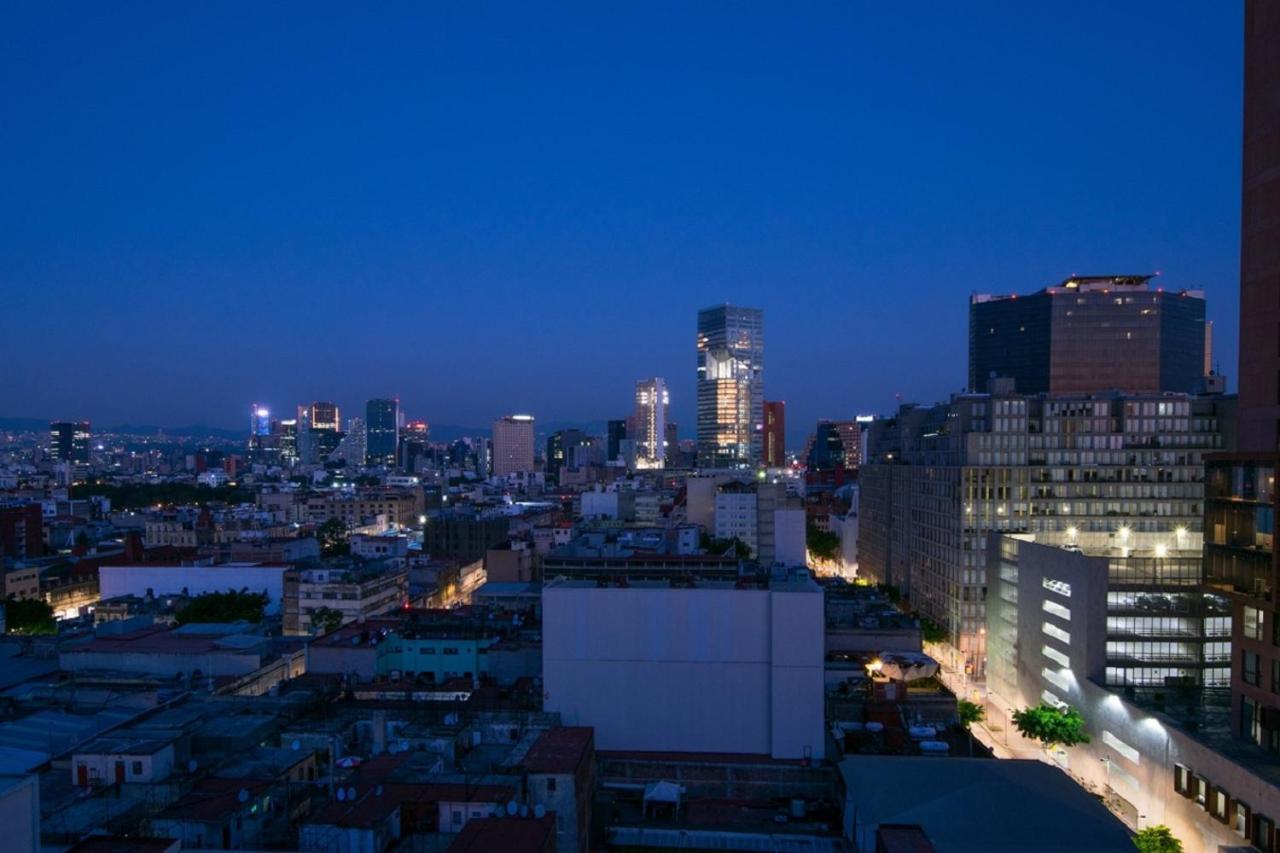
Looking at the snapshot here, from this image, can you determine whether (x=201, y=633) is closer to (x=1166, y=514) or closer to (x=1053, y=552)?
(x=1053, y=552)

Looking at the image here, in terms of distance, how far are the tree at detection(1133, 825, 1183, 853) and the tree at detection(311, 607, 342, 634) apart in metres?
32.3

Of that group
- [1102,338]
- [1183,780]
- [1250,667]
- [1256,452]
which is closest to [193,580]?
[1183,780]

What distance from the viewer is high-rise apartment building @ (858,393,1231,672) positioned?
41.0 m

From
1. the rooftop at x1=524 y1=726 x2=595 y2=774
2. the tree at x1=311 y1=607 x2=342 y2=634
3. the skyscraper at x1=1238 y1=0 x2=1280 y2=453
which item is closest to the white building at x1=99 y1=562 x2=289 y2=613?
the tree at x1=311 y1=607 x2=342 y2=634

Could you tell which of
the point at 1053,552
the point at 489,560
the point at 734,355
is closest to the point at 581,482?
the point at 734,355

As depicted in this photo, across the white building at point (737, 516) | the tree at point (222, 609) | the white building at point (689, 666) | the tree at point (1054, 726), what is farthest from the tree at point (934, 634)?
the tree at point (222, 609)

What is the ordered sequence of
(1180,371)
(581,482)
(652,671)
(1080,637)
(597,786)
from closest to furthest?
(597,786), (652,671), (1080,637), (1180,371), (581,482)

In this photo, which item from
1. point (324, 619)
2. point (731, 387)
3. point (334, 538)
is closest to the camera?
point (324, 619)

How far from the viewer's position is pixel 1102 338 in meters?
80.9

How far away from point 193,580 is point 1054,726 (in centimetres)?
4375

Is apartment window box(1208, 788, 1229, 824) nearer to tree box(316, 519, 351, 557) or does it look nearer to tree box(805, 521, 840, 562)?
tree box(805, 521, 840, 562)

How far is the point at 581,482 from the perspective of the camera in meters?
161

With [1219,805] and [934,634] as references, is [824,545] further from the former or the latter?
[1219,805]

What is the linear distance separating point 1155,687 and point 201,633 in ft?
108
